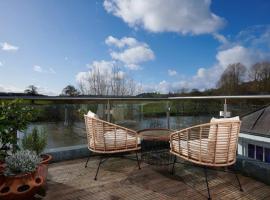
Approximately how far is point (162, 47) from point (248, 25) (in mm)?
5956

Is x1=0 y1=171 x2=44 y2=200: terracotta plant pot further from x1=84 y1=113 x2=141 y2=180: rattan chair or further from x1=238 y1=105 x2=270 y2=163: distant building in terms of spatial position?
x1=238 y1=105 x2=270 y2=163: distant building

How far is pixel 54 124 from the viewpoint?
12.4 feet

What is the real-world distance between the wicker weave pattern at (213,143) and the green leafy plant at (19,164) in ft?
5.50

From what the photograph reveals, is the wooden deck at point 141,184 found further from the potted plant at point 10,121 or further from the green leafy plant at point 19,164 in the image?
the potted plant at point 10,121

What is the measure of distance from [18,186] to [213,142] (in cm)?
200

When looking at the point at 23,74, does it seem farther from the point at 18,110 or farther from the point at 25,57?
the point at 18,110

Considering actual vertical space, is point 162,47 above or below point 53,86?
above

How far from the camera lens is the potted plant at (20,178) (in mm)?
2137

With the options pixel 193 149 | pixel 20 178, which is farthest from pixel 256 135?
pixel 20 178

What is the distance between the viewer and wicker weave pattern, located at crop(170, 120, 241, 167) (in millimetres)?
2447

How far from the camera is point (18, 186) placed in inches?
84.7

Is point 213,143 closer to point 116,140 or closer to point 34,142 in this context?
point 116,140

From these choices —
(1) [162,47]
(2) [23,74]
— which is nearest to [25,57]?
(2) [23,74]

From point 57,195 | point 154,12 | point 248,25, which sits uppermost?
point 248,25
